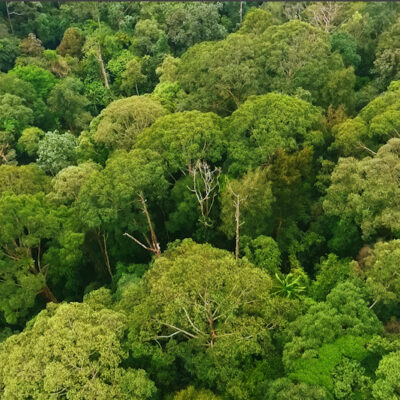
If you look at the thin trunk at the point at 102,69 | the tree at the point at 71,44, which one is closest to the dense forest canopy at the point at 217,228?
the thin trunk at the point at 102,69

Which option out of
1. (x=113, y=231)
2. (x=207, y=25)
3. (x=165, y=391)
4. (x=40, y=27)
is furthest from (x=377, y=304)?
(x=40, y=27)

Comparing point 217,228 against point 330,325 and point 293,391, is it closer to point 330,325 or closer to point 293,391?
point 330,325

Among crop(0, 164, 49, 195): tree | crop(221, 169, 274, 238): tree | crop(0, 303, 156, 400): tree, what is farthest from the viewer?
crop(0, 164, 49, 195): tree

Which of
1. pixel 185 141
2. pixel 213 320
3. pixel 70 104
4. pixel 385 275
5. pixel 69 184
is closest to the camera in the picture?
pixel 213 320

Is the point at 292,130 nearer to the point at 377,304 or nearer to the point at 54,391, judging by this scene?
the point at 377,304

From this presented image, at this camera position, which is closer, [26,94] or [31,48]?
[26,94]

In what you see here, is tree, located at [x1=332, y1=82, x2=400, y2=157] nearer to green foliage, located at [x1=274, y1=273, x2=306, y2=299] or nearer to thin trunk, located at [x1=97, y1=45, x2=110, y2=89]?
green foliage, located at [x1=274, y1=273, x2=306, y2=299]

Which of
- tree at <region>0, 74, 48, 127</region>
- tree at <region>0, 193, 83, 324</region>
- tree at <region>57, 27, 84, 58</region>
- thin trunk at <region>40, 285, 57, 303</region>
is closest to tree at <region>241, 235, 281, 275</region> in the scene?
tree at <region>0, 193, 83, 324</region>

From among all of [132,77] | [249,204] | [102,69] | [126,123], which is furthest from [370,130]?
[102,69]
